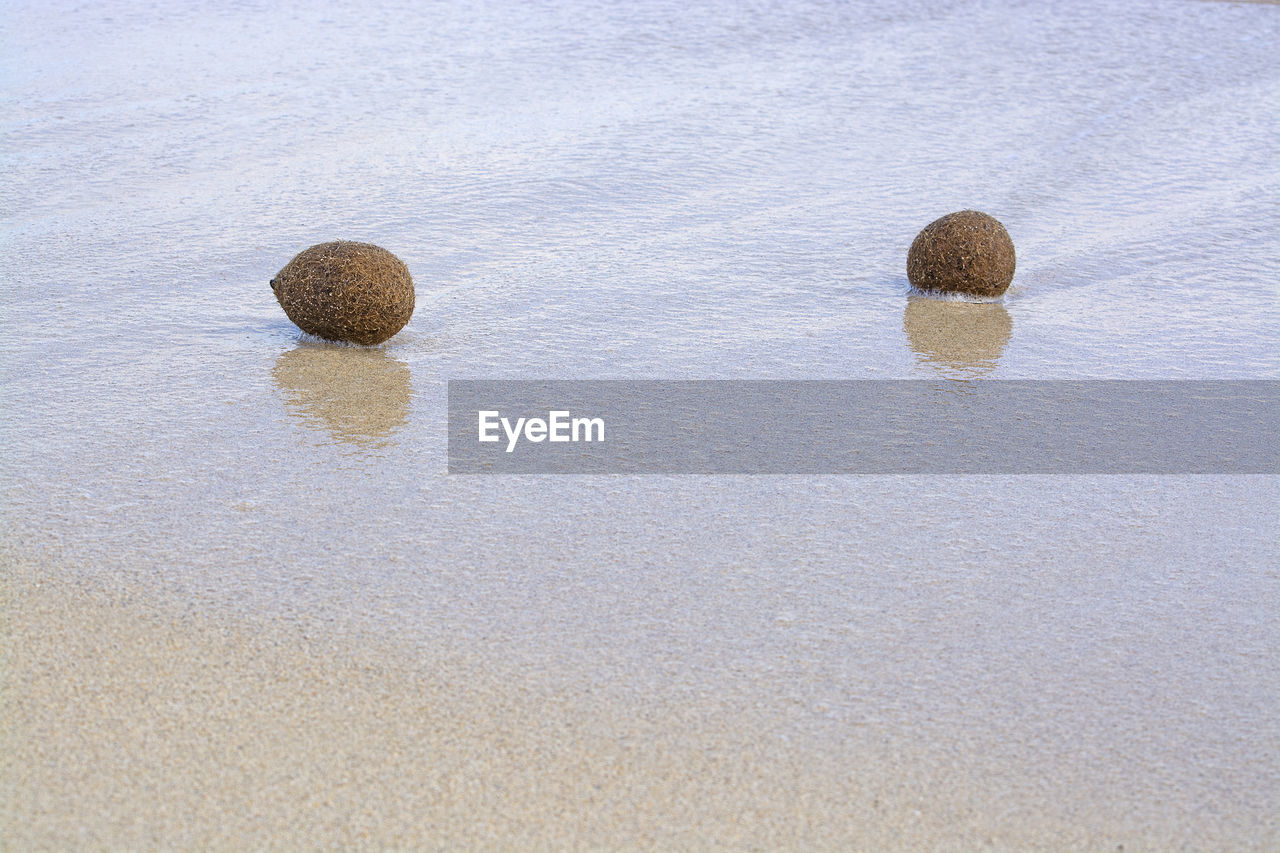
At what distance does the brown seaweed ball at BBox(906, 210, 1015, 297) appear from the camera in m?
8.29

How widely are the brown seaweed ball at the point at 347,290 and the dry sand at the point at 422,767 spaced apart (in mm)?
2921

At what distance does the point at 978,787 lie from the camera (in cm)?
370

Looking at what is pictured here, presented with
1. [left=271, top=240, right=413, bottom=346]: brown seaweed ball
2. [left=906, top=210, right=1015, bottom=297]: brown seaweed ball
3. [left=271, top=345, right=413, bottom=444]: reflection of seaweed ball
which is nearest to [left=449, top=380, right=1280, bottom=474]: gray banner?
[left=271, top=345, right=413, bottom=444]: reflection of seaweed ball

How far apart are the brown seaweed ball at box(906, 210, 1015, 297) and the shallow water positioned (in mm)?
217

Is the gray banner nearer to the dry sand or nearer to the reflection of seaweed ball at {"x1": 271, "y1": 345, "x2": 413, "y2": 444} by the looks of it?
the reflection of seaweed ball at {"x1": 271, "y1": 345, "x2": 413, "y2": 444}

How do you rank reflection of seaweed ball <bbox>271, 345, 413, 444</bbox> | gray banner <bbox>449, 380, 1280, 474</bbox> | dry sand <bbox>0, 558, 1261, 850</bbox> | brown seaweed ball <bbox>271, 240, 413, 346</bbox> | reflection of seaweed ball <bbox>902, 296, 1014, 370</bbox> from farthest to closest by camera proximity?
1. reflection of seaweed ball <bbox>902, 296, 1014, 370</bbox>
2. brown seaweed ball <bbox>271, 240, 413, 346</bbox>
3. reflection of seaweed ball <bbox>271, 345, 413, 444</bbox>
4. gray banner <bbox>449, 380, 1280, 474</bbox>
5. dry sand <bbox>0, 558, 1261, 850</bbox>

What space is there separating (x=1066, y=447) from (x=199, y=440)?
3.97 m

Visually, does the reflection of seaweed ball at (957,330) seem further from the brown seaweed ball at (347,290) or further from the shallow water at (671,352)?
the brown seaweed ball at (347,290)

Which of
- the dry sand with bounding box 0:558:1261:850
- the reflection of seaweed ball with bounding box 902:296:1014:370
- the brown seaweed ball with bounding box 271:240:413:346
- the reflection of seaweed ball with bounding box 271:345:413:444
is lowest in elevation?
the reflection of seaweed ball with bounding box 902:296:1014:370

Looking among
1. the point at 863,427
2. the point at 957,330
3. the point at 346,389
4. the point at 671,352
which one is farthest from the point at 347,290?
the point at 957,330

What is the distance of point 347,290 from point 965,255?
3888 mm

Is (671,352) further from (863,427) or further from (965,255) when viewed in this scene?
(965,255)

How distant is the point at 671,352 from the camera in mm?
7266

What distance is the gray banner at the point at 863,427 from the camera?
19.4 feet
